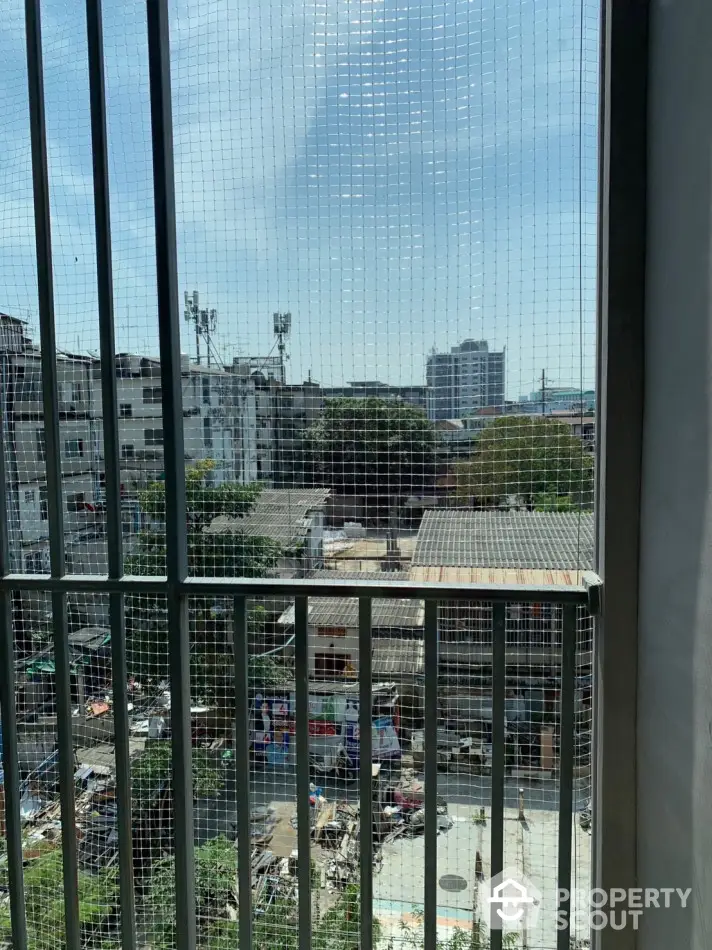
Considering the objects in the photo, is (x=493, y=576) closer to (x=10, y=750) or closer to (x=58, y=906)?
(x=10, y=750)

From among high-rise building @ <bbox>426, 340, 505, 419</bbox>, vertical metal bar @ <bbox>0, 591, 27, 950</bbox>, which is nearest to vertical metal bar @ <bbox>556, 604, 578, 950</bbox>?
high-rise building @ <bbox>426, 340, 505, 419</bbox>

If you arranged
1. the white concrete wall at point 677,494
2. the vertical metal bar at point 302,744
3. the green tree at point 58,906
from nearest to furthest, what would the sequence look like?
the white concrete wall at point 677,494 < the vertical metal bar at point 302,744 < the green tree at point 58,906

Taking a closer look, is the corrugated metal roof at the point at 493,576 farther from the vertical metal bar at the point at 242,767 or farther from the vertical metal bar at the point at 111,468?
the vertical metal bar at the point at 111,468

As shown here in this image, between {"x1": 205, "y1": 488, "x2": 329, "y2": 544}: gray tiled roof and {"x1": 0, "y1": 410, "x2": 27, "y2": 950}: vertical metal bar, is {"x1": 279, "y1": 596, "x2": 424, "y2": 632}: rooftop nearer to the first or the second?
{"x1": 205, "y1": 488, "x2": 329, "y2": 544}: gray tiled roof

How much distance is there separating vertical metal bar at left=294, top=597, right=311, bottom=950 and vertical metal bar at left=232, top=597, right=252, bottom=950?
0.45 ft

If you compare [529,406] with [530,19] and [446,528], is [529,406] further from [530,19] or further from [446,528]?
[530,19]

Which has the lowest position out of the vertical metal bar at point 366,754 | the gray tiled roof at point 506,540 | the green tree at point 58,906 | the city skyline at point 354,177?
the green tree at point 58,906

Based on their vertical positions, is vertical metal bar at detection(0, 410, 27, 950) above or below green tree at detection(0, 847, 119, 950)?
above

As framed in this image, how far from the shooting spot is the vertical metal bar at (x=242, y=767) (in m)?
1.44

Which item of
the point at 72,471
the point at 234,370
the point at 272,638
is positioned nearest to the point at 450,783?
the point at 272,638

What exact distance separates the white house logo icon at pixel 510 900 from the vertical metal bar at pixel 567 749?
0.26ft

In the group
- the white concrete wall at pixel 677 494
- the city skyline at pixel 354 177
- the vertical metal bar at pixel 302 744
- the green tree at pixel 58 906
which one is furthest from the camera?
the green tree at pixel 58 906

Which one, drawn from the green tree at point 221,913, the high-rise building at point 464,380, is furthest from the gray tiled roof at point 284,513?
the green tree at point 221,913

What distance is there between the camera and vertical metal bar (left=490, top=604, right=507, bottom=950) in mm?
1358
